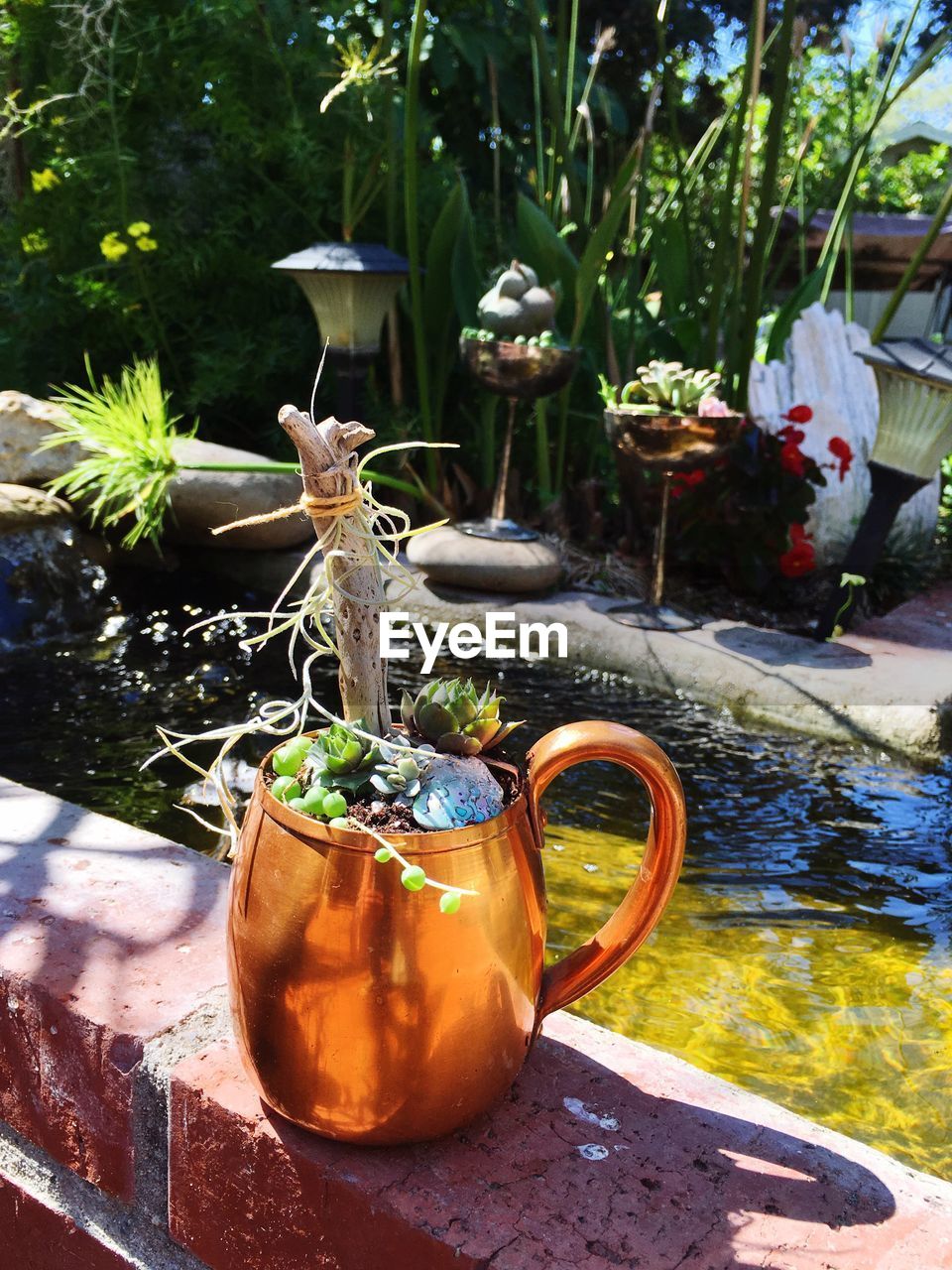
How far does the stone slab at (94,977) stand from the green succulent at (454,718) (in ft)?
1.16

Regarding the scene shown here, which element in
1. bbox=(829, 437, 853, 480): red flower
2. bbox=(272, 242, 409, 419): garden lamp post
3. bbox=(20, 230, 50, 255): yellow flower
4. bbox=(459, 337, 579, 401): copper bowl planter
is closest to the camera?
bbox=(459, 337, 579, 401): copper bowl planter

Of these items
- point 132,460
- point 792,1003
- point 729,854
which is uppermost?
point 132,460

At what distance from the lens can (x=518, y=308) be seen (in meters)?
3.87

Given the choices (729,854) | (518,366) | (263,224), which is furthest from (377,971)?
(263,224)

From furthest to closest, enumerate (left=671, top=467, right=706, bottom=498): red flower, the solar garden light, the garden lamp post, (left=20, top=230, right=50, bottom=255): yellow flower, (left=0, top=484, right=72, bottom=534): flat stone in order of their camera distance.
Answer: (left=20, top=230, right=50, bottom=255): yellow flower
(left=671, top=467, right=706, bottom=498): red flower
the garden lamp post
(left=0, top=484, right=72, bottom=534): flat stone
the solar garden light

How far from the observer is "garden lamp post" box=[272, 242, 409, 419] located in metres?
3.95

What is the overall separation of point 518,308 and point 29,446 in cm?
178

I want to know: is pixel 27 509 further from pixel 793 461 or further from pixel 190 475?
pixel 793 461

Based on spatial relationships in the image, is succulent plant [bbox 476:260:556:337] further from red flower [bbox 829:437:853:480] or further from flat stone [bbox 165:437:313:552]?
red flower [bbox 829:437:853:480]

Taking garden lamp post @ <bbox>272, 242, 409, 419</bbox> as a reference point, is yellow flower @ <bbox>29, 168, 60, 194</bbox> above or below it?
above

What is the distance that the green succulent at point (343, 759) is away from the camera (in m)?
0.85

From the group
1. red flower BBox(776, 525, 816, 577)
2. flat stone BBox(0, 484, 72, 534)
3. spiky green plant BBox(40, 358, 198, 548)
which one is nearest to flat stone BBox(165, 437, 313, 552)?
spiky green plant BBox(40, 358, 198, 548)

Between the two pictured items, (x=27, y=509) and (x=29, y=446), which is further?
(x=29, y=446)

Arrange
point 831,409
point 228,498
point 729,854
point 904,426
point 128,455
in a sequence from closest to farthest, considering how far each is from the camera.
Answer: point 729,854 < point 904,426 < point 128,455 < point 228,498 < point 831,409
